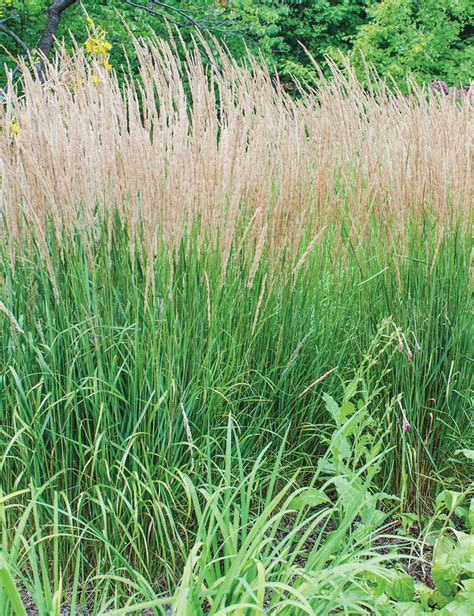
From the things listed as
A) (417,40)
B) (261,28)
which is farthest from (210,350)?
(417,40)

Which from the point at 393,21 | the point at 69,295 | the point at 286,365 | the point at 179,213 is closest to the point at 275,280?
the point at 286,365

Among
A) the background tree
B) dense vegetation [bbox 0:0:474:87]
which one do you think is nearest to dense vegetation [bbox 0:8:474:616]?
dense vegetation [bbox 0:0:474:87]

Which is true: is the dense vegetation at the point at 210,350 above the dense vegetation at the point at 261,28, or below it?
below

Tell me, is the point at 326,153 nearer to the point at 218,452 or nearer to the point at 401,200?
the point at 401,200

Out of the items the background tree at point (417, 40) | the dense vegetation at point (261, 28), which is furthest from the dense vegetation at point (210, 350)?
the background tree at point (417, 40)

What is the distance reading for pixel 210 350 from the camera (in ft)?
6.90

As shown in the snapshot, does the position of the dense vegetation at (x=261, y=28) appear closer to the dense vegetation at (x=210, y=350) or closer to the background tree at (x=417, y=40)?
the background tree at (x=417, y=40)

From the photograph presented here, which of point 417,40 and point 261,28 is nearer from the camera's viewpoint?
point 261,28

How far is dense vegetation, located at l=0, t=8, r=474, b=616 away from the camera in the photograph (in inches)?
74.8

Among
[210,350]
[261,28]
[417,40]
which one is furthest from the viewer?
[417,40]

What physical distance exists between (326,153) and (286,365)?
2.88ft

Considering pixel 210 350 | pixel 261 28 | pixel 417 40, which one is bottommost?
pixel 210 350

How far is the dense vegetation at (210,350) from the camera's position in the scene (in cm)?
190

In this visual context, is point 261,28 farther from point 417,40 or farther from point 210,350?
point 210,350
